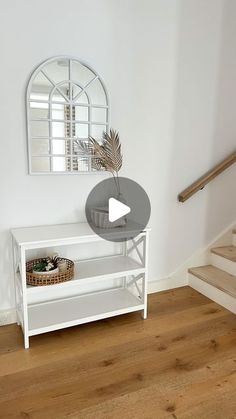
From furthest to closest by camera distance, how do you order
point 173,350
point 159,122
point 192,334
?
point 159,122
point 192,334
point 173,350

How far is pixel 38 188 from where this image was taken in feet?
6.60

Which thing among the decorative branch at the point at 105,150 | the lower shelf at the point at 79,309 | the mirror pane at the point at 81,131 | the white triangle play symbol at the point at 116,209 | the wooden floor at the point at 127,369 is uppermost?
the mirror pane at the point at 81,131

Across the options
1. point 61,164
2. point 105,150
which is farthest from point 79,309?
point 105,150

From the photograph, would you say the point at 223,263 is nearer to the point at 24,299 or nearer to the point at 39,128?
the point at 24,299

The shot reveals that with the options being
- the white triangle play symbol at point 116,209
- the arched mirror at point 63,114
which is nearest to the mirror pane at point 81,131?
the arched mirror at point 63,114

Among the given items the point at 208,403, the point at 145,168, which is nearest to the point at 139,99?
the point at 145,168

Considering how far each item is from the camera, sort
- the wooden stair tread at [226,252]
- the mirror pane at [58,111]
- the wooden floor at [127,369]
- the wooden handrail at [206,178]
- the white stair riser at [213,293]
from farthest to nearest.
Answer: the wooden stair tread at [226,252], the wooden handrail at [206,178], the white stair riser at [213,293], the mirror pane at [58,111], the wooden floor at [127,369]

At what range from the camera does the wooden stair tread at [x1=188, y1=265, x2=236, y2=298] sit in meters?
2.32

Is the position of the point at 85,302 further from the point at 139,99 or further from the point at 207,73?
the point at 207,73

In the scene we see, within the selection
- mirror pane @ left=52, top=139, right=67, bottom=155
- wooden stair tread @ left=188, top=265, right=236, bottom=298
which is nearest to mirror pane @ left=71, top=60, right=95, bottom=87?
mirror pane @ left=52, top=139, right=67, bottom=155

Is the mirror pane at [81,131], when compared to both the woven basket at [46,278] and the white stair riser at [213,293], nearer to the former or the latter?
the woven basket at [46,278]

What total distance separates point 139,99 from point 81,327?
5.32 ft
